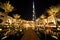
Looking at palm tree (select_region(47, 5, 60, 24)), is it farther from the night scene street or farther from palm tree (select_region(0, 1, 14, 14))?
palm tree (select_region(0, 1, 14, 14))

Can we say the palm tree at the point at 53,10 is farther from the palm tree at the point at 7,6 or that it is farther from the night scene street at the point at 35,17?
the palm tree at the point at 7,6

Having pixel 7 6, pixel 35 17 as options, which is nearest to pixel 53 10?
pixel 35 17

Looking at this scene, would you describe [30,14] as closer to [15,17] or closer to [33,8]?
[33,8]

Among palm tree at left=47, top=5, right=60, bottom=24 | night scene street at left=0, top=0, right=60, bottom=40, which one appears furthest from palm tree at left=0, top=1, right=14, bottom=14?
palm tree at left=47, top=5, right=60, bottom=24

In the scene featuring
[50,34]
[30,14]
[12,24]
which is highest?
[30,14]

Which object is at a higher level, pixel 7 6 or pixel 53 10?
pixel 7 6

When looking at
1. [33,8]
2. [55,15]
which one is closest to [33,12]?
[33,8]

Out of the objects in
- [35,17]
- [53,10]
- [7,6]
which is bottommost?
[35,17]

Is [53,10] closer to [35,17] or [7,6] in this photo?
[35,17]

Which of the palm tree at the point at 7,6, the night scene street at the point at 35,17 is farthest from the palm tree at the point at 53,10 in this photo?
the palm tree at the point at 7,6

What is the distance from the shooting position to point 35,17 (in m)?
6.33

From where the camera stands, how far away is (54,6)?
562 centimetres

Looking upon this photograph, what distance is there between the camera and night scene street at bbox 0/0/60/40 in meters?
5.47

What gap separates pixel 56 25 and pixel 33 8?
156 centimetres
